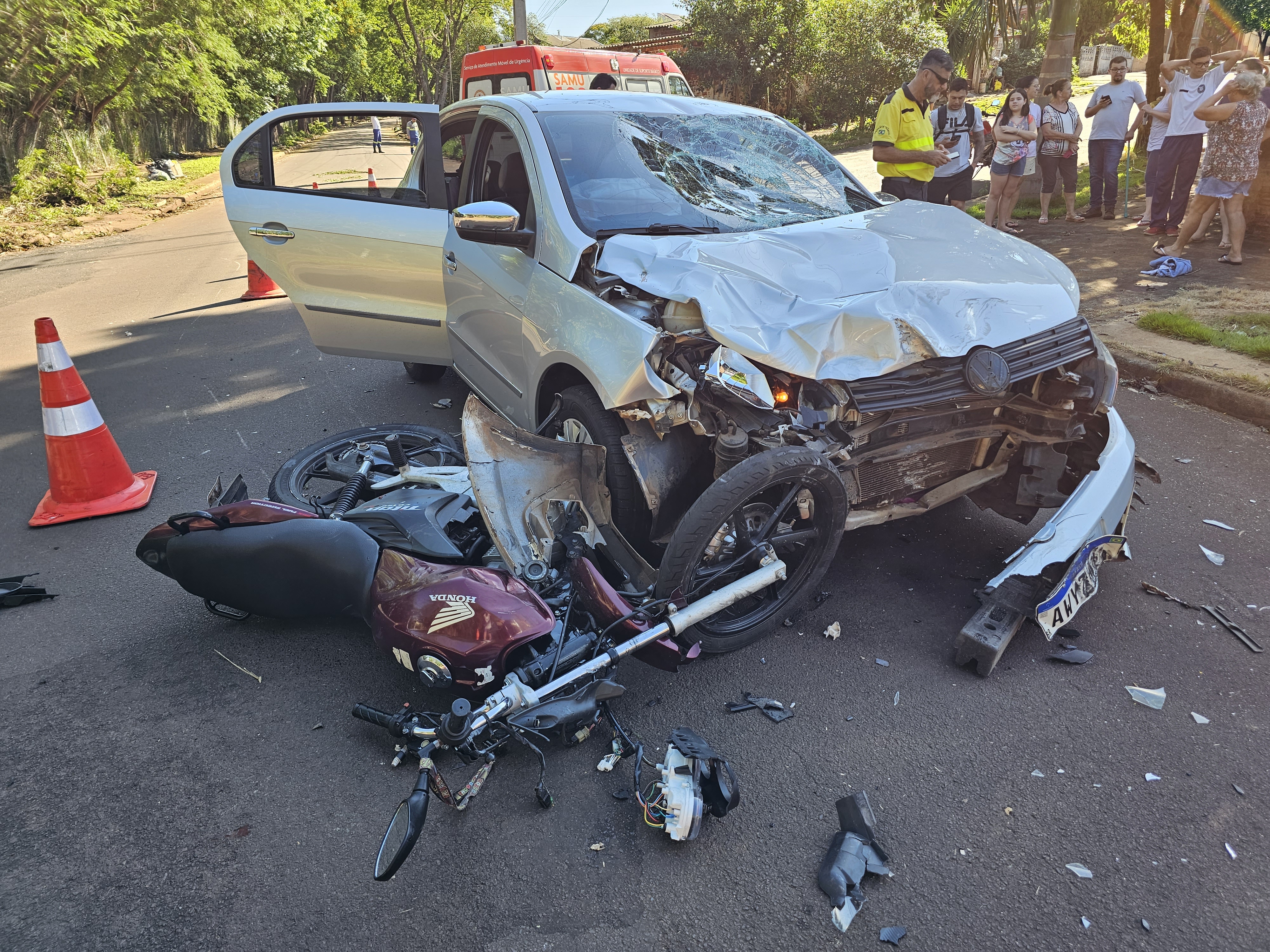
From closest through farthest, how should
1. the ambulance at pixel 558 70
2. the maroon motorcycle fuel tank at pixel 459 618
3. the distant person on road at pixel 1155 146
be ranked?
1. the maroon motorcycle fuel tank at pixel 459 618
2. the distant person on road at pixel 1155 146
3. the ambulance at pixel 558 70

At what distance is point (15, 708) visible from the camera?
303 centimetres

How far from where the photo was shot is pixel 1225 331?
6.27 meters

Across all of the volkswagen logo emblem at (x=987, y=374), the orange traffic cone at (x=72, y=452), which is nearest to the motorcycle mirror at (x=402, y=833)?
the volkswagen logo emblem at (x=987, y=374)

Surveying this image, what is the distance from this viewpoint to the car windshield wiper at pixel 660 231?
3637 mm

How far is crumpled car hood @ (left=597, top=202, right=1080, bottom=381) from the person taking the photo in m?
2.99

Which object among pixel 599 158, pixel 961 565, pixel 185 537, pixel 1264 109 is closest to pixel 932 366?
pixel 961 565

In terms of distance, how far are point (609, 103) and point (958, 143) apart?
206 inches

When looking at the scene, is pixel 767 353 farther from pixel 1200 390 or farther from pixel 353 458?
pixel 1200 390

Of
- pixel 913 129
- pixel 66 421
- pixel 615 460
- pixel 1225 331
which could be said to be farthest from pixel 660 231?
pixel 1225 331

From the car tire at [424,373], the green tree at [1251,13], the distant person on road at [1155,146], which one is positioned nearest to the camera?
the car tire at [424,373]

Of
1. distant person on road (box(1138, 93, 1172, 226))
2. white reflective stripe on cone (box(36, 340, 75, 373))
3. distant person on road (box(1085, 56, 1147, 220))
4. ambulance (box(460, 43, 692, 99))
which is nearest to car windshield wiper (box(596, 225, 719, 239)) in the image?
white reflective stripe on cone (box(36, 340, 75, 373))

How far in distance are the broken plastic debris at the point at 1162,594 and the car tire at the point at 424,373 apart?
15.9 feet

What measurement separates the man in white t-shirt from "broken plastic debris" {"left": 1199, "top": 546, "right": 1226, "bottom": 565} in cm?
680

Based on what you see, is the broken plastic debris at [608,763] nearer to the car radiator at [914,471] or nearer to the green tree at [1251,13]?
the car radiator at [914,471]
